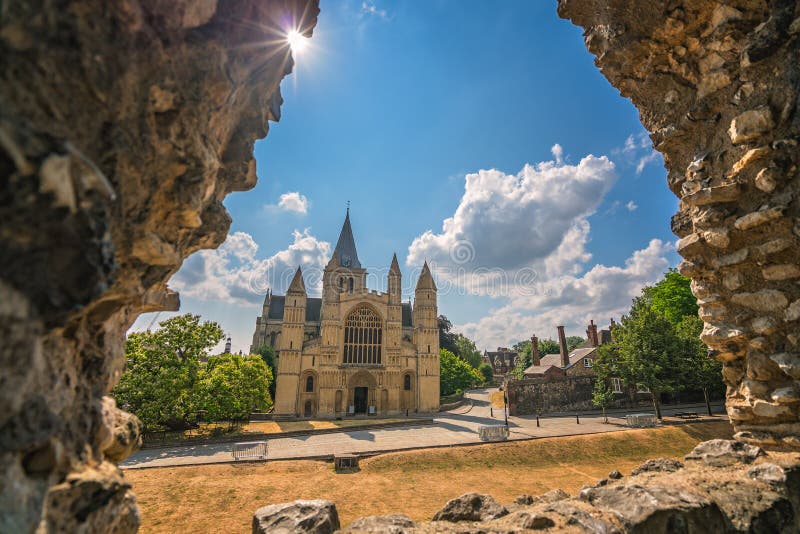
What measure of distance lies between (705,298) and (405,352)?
33654 millimetres

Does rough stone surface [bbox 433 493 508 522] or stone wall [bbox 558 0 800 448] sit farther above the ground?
stone wall [bbox 558 0 800 448]

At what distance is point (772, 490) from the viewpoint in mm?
3271

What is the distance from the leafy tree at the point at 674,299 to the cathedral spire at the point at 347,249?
3134 cm

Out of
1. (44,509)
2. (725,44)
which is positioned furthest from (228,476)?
(725,44)

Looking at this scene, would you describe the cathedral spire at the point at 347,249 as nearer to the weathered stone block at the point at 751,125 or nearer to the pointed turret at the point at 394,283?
the pointed turret at the point at 394,283

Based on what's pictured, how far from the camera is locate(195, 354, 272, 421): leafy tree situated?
21.1m

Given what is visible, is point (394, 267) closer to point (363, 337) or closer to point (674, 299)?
point (363, 337)

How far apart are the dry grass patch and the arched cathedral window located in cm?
2038

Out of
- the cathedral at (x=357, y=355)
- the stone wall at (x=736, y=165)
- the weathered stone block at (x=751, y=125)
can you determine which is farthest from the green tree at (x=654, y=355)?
the weathered stone block at (x=751, y=125)

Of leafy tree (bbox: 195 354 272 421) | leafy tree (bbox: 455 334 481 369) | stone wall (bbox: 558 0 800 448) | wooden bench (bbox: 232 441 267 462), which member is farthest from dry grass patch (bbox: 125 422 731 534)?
leafy tree (bbox: 455 334 481 369)

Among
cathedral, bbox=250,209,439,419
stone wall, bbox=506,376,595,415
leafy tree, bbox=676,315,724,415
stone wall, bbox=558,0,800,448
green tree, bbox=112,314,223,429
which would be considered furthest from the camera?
cathedral, bbox=250,209,439,419

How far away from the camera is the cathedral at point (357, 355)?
1312 inches

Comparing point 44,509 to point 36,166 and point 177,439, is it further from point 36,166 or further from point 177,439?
point 177,439

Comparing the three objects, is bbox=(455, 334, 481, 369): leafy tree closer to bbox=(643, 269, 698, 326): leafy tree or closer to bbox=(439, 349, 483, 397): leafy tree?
bbox=(439, 349, 483, 397): leafy tree
